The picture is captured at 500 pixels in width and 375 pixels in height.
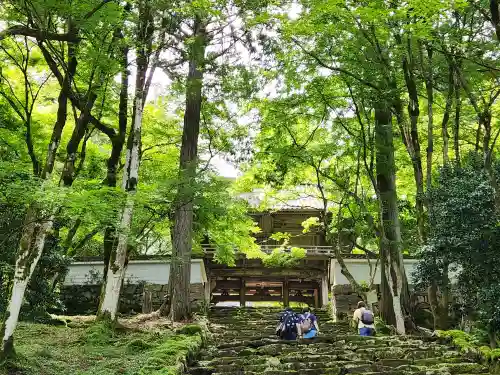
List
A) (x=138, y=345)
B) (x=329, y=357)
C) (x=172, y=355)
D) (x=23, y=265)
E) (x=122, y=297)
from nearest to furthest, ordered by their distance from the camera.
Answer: (x=23, y=265) → (x=172, y=355) → (x=329, y=357) → (x=138, y=345) → (x=122, y=297)

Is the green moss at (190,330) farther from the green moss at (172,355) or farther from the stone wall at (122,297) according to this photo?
the stone wall at (122,297)

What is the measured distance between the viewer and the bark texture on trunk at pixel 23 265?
20.3 ft

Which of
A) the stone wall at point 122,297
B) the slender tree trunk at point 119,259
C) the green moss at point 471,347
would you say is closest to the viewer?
the green moss at point 471,347

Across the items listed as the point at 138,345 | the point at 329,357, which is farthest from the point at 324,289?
the point at 138,345

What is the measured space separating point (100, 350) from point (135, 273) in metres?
9.80

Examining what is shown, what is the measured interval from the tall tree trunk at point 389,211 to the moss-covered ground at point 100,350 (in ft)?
16.3

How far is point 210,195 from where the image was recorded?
10.6 m

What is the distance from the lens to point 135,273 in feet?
58.1

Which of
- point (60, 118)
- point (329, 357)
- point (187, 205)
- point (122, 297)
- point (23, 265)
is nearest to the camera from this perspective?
point (23, 265)

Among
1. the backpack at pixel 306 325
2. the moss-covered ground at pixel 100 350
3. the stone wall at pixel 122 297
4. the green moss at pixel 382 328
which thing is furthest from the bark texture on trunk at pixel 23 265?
the stone wall at pixel 122 297

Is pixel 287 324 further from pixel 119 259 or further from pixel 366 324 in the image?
pixel 119 259

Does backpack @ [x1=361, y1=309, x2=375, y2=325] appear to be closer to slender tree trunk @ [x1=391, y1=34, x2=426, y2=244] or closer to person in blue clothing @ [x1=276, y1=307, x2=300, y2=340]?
person in blue clothing @ [x1=276, y1=307, x2=300, y2=340]

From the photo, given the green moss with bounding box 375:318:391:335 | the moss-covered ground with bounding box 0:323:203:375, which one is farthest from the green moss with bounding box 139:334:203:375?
the green moss with bounding box 375:318:391:335

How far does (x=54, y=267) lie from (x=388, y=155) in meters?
9.42
